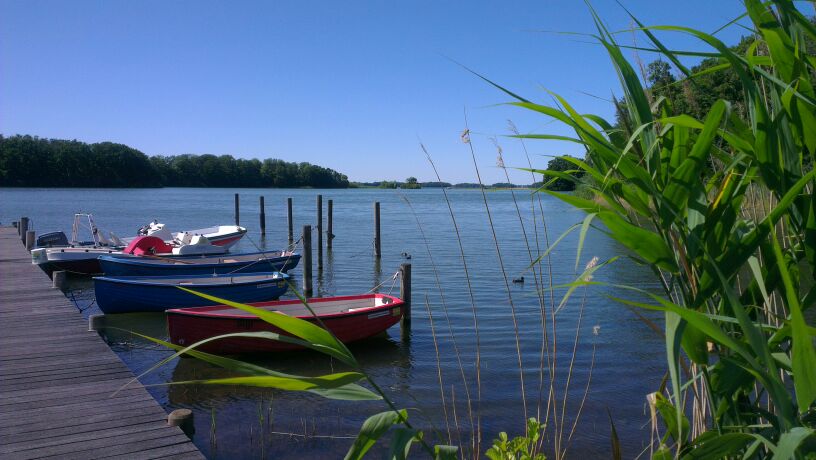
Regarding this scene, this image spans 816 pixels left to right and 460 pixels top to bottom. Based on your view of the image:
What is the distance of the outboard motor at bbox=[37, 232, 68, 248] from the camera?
62.2 ft

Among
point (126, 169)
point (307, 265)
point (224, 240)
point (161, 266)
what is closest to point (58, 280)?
point (161, 266)

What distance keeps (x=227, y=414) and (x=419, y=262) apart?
14.3m

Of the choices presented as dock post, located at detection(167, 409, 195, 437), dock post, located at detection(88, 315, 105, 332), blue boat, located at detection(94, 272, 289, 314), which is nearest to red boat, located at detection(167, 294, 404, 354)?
dock post, located at detection(88, 315, 105, 332)

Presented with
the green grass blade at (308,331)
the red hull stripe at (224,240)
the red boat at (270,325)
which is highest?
the green grass blade at (308,331)

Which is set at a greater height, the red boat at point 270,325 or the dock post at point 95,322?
the dock post at point 95,322

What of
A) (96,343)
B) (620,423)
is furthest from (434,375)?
(96,343)

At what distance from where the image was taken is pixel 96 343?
7.63 meters

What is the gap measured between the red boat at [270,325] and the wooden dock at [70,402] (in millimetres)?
1500

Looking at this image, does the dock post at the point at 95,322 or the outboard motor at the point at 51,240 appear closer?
the dock post at the point at 95,322

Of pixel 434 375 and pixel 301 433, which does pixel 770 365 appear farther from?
pixel 434 375

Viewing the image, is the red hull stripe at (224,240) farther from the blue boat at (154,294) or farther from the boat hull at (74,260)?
A: the blue boat at (154,294)

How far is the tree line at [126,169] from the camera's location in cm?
9775

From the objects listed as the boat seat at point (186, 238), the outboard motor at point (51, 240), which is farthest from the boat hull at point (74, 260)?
the outboard motor at point (51, 240)

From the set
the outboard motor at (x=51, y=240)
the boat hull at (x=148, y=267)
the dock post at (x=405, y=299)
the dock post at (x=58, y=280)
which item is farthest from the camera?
the outboard motor at (x=51, y=240)
